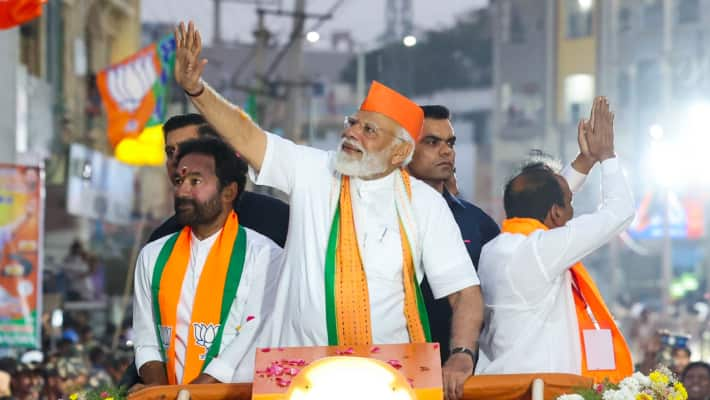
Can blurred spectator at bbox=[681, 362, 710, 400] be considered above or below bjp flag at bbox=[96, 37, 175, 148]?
below

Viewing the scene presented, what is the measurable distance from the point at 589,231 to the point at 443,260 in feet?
2.54

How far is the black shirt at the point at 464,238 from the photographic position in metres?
6.43

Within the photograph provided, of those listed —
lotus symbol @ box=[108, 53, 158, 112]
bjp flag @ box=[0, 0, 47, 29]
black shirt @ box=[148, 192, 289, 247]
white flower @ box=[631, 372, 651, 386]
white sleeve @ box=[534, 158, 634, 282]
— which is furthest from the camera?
lotus symbol @ box=[108, 53, 158, 112]

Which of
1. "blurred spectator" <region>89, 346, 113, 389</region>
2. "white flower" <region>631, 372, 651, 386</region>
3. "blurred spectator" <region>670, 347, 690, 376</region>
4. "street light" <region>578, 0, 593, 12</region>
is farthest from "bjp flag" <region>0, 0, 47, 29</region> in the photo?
"street light" <region>578, 0, 593, 12</region>

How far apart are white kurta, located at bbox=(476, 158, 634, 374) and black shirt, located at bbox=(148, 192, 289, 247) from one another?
95 centimetres

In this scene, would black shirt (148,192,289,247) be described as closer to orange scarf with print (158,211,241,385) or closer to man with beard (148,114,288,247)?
man with beard (148,114,288,247)

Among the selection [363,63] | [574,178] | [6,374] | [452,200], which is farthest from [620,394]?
[363,63]

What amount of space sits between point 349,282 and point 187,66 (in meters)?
0.92

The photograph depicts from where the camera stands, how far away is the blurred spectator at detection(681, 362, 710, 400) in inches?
422

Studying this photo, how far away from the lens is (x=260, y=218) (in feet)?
21.8

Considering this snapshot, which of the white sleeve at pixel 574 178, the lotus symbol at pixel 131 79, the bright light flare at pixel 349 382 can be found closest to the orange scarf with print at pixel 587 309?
the white sleeve at pixel 574 178

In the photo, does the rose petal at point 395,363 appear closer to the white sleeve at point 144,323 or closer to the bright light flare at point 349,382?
the bright light flare at point 349,382

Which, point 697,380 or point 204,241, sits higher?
point 204,241

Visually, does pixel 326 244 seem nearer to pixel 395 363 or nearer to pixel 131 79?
pixel 395 363
